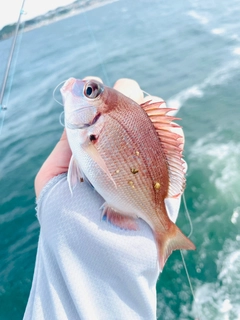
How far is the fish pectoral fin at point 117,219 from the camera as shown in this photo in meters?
1.37

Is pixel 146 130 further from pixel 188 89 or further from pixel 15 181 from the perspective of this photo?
pixel 188 89

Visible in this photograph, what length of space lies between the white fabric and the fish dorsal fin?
29cm

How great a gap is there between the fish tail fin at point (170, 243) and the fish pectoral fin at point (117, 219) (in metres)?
0.14

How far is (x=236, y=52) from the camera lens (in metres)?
9.49

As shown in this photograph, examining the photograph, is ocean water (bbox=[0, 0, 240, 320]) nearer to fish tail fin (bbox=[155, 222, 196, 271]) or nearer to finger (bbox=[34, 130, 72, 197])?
fish tail fin (bbox=[155, 222, 196, 271])

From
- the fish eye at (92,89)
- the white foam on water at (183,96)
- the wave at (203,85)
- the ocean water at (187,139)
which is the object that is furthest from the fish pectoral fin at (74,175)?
the white foam on water at (183,96)

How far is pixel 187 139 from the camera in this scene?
581 centimetres

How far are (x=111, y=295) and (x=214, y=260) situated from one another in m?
A: 2.54

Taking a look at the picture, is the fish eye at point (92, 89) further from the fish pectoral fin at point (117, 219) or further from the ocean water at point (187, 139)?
Answer: the ocean water at point (187, 139)

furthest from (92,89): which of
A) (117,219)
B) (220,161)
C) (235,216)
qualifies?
(220,161)

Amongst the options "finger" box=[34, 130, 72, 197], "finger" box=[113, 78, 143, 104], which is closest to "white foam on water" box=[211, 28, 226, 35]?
"finger" box=[113, 78, 143, 104]

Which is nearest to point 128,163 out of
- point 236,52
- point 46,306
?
point 46,306

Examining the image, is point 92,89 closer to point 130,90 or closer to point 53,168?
point 53,168

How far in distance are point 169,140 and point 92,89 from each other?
0.45 meters
